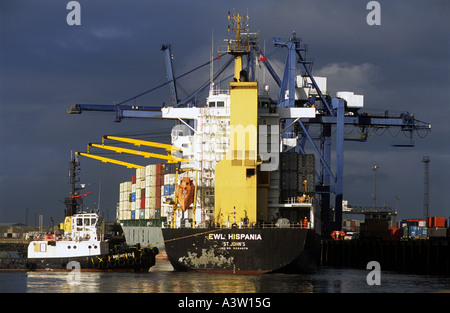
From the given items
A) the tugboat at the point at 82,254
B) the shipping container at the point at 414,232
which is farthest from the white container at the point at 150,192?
the tugboat at the point at 82,254

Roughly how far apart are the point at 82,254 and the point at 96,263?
1414 millimetres

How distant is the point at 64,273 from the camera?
2116 inches

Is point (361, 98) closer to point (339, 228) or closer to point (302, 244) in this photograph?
point (339, 228)

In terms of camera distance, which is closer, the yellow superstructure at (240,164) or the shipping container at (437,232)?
the yellow superstructure at (240,164)

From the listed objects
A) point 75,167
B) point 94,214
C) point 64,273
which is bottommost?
point 64,273

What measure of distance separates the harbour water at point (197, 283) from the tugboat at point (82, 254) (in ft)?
2.99

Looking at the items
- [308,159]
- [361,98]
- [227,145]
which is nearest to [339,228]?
[361,98]

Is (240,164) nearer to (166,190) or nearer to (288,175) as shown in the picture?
(288,175)

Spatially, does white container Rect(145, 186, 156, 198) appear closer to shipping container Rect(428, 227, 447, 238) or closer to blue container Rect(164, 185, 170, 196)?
blue container Rect(164, 185, 170, 196)

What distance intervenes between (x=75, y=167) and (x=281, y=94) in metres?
37.7

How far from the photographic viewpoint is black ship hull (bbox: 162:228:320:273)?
48031mm

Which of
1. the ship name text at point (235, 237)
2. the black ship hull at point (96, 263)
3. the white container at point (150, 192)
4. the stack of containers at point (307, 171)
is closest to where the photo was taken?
the ship name text at point (235, 237)

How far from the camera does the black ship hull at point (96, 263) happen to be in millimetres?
54062

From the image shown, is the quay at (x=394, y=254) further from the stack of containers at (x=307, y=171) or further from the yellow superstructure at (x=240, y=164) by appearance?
the yellow superstructure at (x=240, y=164)
